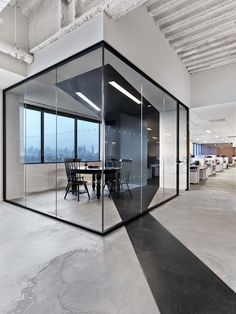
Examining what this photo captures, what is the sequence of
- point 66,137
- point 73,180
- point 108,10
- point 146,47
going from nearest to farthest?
point 108,10 < point 146,47 < point 66,137 < point 73,180

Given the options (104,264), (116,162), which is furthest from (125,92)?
(104,264)

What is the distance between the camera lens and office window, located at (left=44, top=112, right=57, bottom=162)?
480 cm

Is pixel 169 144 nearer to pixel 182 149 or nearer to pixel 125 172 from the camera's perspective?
pixel 182 149

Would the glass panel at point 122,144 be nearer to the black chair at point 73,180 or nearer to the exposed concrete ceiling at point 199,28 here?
the black chair at point 73,180

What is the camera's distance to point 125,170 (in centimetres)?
460

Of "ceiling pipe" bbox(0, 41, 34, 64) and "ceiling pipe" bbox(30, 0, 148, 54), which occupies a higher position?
"ceiling pipe" bbox(30, 0, 148, 54)

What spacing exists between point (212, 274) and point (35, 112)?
18.3 ft

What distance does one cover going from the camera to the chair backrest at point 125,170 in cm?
448

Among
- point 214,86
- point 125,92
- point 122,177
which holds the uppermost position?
point 214,86

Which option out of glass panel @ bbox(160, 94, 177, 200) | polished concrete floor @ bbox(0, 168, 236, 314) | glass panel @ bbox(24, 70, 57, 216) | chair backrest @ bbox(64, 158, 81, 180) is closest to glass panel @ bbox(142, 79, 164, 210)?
glass panel @ bbox(160, 94, 177, 200)

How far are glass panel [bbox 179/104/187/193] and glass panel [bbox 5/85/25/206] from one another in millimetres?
4858

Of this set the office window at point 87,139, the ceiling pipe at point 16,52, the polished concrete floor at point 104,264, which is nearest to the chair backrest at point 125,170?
the office window at point 87,139

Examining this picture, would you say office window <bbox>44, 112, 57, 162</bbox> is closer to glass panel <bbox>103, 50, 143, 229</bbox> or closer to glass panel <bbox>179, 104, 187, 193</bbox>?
glass panel <bbox>103, 50, 143, 229</bbox>

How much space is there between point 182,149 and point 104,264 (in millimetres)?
5402
